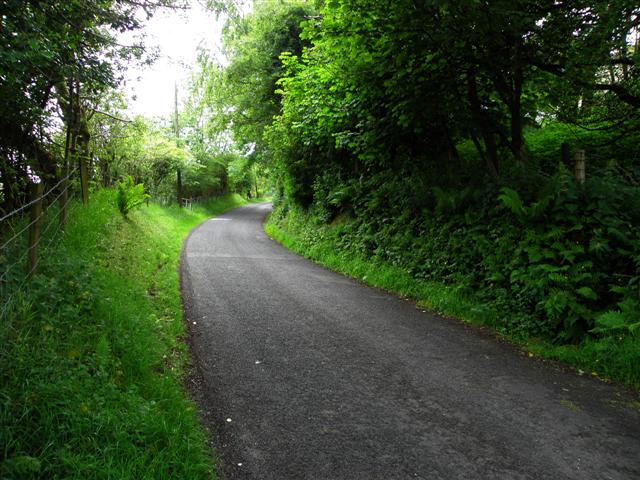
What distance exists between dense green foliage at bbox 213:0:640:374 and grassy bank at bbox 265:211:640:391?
11 centimetres

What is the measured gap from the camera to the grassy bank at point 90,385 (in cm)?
265

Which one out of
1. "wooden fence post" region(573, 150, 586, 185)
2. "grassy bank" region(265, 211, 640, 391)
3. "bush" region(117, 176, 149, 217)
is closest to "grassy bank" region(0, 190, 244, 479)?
"grassy bank" region(265, 211, 640, 391)

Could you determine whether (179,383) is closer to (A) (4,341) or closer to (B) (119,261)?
(A) (4,341)

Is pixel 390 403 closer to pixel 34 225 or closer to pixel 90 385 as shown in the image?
pixel 90 385

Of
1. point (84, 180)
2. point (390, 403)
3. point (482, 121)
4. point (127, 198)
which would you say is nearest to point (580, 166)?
point (482, 121)

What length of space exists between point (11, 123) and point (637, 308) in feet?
31.7

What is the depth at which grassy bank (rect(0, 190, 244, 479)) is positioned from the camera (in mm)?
2654

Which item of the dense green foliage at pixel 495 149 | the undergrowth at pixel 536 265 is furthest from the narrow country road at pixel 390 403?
the dense green foliage at pixel 495 149

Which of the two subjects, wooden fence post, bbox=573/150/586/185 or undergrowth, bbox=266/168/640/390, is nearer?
undergrowth, bbox=266/168/640/390

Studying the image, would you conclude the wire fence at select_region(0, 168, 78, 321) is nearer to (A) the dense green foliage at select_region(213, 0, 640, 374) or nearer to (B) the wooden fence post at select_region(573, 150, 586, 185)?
(A) the dense green foliage at select_region(213, 0, 640, 374)

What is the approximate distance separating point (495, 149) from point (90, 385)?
923cm

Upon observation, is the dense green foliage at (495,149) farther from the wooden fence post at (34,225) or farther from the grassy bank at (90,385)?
the wooden fence post at (34,225)

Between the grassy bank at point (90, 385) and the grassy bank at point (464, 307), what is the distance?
4.47m

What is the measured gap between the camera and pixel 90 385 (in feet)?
10.5
